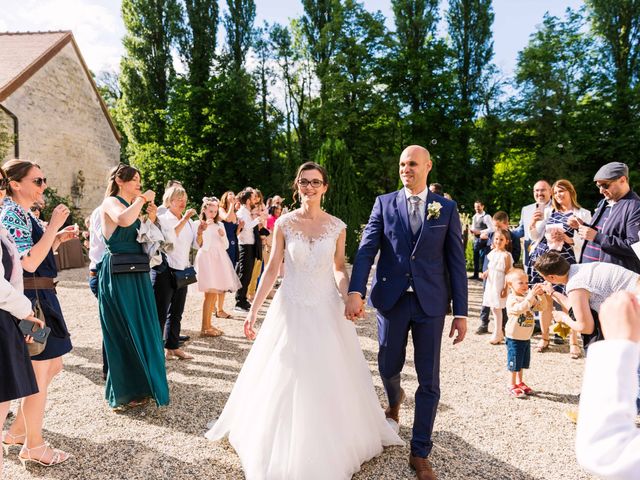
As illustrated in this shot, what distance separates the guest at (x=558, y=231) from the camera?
19.0 feet

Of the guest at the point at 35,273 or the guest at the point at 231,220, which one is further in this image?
the guest at the point at 231,220

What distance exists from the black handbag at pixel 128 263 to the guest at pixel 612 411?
405 centimetres

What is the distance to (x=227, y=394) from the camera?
196 inches

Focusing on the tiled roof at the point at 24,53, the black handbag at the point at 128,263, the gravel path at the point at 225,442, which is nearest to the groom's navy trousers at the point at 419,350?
the gravel path at the point at 225,442

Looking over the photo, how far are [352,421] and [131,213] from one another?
265 centimetres

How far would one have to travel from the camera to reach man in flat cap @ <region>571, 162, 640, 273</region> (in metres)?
4.53

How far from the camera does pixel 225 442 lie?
3863mm

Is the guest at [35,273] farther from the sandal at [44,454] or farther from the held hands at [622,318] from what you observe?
the held hands at [622,318]

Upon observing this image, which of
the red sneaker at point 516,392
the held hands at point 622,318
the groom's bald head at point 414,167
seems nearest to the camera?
the held hands at point 622,318

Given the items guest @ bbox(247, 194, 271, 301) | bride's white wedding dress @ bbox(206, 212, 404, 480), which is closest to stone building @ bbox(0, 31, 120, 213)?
guest @ bbox(247, 194, 271, 301)

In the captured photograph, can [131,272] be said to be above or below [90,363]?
above

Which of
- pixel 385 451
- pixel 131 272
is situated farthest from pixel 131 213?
pixel 385 451

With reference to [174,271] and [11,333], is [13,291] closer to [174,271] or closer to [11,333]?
[11,333]

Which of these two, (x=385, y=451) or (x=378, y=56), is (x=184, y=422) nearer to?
(x=385, y=451)
